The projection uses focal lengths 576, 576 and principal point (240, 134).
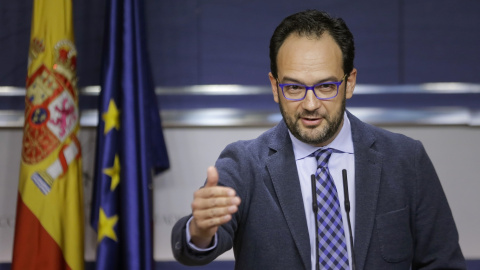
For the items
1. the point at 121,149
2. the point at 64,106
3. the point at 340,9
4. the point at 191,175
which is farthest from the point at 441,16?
the point at 64,106

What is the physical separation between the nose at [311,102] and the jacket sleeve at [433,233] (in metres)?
0.38

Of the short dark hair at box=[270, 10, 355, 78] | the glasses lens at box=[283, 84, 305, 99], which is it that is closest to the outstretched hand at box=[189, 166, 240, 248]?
the glasses lens at box=[283, 84, 305, 99]

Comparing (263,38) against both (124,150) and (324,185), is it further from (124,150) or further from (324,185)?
(324,185)

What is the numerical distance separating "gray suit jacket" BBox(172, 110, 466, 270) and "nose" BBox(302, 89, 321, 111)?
163 mm

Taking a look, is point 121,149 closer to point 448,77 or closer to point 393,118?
point 393,118

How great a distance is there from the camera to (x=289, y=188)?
1643 millimetres

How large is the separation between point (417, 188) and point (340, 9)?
1.66 metres

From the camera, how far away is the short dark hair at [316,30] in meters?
1.70

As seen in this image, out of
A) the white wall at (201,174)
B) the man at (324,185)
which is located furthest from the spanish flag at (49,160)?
the man at (324,185)

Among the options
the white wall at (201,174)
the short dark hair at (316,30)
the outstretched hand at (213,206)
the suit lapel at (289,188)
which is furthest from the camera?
the white wall at (201,174)

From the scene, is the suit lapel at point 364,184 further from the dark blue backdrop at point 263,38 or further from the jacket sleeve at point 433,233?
the dark blue backdrop at point 263,38

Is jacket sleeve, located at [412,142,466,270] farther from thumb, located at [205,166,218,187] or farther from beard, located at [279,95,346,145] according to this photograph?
thumb, located at [205,166,218,187]

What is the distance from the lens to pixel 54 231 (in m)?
2.80

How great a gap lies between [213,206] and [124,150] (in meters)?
1.56
